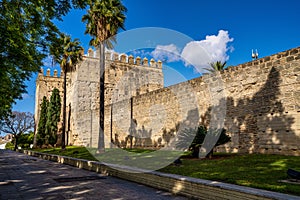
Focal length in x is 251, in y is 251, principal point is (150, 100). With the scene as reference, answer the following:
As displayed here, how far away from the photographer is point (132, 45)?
15.4 meters

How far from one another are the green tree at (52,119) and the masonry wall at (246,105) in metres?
19.0

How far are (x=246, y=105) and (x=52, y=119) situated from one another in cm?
2727

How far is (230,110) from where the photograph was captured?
11.9 metres

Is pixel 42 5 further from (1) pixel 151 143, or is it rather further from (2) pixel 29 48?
(1) pixel 151 143

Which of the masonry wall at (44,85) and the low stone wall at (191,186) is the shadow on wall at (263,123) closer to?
the low stone wall at (191,186)

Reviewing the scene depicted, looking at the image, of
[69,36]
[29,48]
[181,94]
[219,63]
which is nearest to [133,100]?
[181,94]

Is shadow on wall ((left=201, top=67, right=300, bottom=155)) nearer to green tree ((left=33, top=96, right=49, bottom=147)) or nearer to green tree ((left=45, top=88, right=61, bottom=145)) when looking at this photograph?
green tree ((left=45, top=88, right=61, bottom=145))

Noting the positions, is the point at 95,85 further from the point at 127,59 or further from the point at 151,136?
the point at 151,136

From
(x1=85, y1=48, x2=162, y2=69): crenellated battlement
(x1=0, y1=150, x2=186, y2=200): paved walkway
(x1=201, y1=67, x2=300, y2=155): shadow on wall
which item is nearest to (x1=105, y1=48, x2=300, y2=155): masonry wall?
(x1=201, y1=67, x2=300, y2=155): shadow on wall

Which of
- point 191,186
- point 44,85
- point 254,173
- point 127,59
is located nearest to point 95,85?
point 127,59

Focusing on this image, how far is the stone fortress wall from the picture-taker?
9414mm

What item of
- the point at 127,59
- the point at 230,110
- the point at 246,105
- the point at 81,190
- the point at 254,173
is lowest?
the point at 81,190

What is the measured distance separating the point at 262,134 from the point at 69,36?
19969 mm

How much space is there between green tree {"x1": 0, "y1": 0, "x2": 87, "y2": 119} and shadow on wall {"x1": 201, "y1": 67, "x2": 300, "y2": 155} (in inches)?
304
